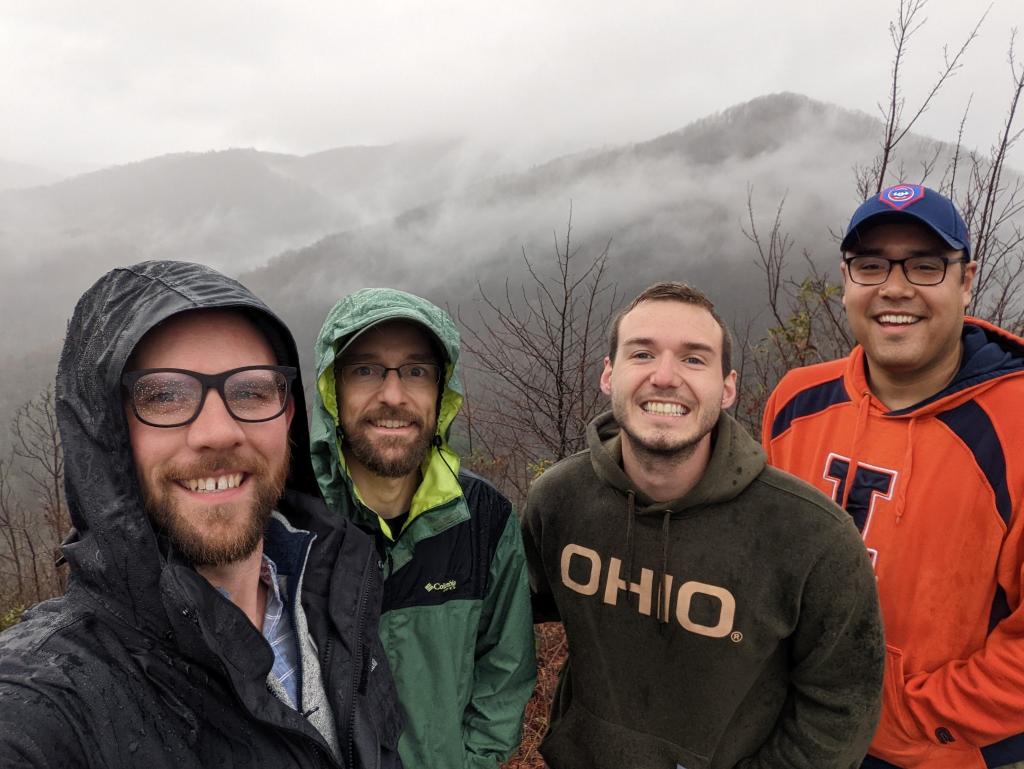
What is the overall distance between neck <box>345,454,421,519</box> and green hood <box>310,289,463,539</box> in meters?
0.08

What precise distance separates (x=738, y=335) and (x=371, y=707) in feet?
24.4

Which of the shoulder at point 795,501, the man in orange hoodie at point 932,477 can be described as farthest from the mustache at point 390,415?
the man in orange hoodie at point 932,477

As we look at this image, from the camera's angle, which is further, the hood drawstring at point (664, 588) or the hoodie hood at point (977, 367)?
the hoodie hood at point (977, 367)

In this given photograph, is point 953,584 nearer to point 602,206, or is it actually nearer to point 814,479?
point 814,479

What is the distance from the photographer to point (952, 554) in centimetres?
202

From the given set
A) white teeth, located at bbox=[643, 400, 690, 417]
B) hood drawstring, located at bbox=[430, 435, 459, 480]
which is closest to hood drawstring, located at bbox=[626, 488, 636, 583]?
white teeth, located at bbox=[643, 400, 690, 417]

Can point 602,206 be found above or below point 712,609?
above

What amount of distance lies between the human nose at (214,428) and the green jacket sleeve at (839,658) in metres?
1.89

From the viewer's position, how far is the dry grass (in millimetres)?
Answer: 4590

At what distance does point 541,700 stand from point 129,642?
5018 mm

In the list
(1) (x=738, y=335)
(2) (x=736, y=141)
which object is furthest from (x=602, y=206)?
(1) (x=738, y=335)

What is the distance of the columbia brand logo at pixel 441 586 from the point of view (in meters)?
2.04

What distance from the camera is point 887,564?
2.13m

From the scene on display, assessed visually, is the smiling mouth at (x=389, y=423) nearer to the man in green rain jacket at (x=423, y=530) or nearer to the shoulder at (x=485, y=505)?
the man in green rain jacket at (x=423, y=530)
